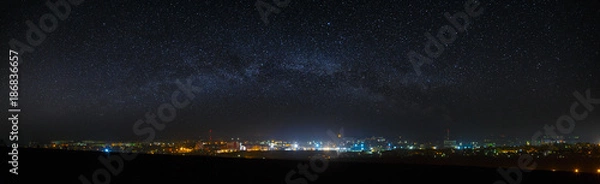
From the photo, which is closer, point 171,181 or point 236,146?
point 171,181

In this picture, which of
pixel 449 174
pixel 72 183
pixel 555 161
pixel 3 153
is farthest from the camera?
pixel 555 161

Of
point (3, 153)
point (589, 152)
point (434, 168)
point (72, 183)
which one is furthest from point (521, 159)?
point (3, 153)

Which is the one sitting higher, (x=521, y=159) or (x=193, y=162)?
(x=193, y=162)

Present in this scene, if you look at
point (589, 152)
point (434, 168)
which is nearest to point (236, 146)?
point (589, 152)

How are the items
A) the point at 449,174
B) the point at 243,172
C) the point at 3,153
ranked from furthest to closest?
1. the point at 3,153
2. the point at 243,172
3. the point at 449,174

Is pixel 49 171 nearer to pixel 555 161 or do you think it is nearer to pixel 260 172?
pixel 260 172

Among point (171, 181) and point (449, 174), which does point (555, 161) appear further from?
point (171, 181)
